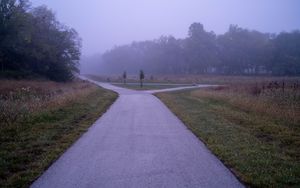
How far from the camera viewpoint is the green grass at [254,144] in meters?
7.16

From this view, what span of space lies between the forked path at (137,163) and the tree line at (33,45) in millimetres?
36355

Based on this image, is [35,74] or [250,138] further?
[35,74]

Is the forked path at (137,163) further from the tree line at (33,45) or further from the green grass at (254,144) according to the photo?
the tree line at (33,45)

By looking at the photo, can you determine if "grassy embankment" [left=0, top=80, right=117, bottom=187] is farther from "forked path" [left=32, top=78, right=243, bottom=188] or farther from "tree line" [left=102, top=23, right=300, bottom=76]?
"tree line" [left=102, top=23, right=300, bottom=76]

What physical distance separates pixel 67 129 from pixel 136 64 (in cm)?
13329

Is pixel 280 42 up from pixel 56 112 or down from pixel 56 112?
up

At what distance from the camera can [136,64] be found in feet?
478

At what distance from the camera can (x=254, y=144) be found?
1029 centimetres

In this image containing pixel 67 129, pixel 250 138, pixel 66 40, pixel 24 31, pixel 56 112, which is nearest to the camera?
pixel 250 138

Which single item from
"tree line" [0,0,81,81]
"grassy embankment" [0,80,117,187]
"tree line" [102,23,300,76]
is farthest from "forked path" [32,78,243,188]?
"tree line" [102,23,300,76]

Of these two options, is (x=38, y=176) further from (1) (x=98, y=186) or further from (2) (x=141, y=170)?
(2) (x=141, y=170)

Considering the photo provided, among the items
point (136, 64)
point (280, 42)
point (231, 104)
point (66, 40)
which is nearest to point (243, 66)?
point (280, 42)

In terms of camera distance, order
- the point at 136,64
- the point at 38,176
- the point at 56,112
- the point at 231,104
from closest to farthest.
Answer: the point at 38,176 < the point at 56,112 < the point at 231,104 < the point at 136,64

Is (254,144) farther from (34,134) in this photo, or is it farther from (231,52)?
(231,52)
